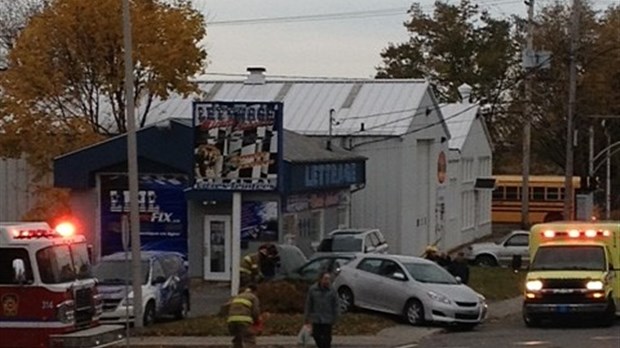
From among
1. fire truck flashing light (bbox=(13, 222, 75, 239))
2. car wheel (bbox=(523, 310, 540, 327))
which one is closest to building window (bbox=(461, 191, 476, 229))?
car wheel (bbox=(523, 310, 540, 327))

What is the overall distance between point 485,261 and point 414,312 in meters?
21.7

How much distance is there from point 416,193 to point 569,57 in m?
9.97

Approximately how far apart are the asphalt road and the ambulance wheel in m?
0.19

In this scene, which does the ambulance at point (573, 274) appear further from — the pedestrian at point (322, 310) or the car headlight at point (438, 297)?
the pedestrian at point (322, 310)

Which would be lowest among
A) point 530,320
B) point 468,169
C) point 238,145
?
point 530,320

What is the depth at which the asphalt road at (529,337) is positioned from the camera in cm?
2795

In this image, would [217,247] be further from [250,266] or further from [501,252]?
[501,252]

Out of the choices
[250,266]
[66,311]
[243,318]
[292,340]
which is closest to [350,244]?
[250,266]

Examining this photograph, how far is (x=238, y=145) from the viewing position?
3578cm

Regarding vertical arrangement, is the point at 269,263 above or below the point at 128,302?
above

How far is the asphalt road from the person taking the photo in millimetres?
27953

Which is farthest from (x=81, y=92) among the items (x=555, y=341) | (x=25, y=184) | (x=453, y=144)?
(x=453, y=144)

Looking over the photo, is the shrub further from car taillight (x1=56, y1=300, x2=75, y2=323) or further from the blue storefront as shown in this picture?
car taillight (x1=56, y1=300, x2=75, y2=323)

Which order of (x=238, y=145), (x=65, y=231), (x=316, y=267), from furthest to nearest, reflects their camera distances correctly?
(x=238, y=145), (x=316, y=267), (x=65, y=231)
